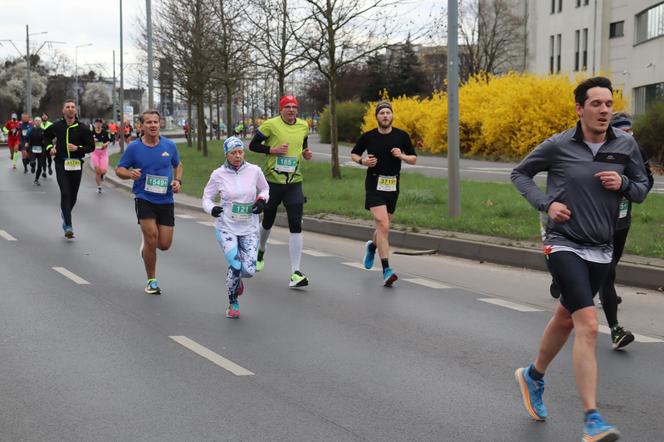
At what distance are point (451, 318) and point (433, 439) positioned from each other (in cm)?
365

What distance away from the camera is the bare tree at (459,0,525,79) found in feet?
236

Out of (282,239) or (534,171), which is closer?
(534,171)

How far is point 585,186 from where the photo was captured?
5.40m

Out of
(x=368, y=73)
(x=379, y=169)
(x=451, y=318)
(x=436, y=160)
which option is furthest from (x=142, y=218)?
(x=368, y=73)

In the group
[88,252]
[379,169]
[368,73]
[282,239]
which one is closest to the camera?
[379,169]

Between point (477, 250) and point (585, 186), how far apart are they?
741 cm

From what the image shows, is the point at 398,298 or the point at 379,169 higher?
the point at 379,169

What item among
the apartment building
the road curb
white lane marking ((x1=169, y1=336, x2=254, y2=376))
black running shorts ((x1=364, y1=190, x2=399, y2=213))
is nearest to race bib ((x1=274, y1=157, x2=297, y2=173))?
black running shorts ((x1=364, y1=190, x2=399, y2=213))

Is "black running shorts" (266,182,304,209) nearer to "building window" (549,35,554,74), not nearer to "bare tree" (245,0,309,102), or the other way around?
"bare tree" (245,0,309,102)

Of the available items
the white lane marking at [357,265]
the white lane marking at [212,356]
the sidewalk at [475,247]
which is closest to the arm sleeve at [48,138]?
the sidewalk at [475,247]

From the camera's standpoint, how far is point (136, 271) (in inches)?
459

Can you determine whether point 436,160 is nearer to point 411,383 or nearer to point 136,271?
point 136,271

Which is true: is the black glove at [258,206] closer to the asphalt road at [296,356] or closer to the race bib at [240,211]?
the race bib at [240,211]

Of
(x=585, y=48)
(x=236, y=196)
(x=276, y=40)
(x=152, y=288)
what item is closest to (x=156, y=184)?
(x=152, y=288)
